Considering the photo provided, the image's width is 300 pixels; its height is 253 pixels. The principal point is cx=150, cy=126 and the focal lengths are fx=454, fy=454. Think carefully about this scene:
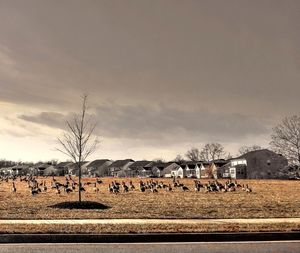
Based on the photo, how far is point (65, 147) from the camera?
26844 mm

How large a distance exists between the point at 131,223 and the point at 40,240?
4541mm

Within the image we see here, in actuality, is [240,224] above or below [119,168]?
below

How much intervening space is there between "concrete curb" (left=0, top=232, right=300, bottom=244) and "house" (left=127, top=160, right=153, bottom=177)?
412ft

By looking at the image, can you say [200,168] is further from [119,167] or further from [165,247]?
[165,247]

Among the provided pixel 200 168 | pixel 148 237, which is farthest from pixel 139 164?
pixel 148 237

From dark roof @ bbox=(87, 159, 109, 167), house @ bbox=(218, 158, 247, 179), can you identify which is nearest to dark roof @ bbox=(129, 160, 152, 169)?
dark roof @ bbox=(87, 159, 109, 167)

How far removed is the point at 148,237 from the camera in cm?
1250

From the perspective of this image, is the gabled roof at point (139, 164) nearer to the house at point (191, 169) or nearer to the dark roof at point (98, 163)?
the house at point (191, 169)

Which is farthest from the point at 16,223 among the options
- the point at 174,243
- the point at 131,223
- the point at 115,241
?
the point at 174,243

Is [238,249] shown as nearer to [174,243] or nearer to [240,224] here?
[174,243]

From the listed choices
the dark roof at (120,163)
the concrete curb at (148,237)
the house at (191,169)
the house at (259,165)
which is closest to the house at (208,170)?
the house at (191,169)

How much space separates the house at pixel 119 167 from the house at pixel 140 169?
2166 millimetres

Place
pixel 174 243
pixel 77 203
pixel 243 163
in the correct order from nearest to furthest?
pixel 174 243
pixel 77 203
pixel 243 163

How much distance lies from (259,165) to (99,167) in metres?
84.1
